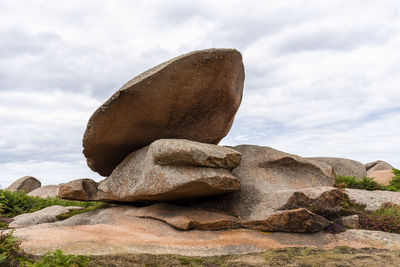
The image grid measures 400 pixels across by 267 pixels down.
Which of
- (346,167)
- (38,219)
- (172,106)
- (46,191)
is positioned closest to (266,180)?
(172,106)

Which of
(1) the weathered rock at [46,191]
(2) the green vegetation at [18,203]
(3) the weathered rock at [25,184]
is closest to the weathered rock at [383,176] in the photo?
(2) the green vegetation at [18,203]

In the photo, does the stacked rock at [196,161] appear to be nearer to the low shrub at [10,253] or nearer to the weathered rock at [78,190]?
the weathered rock at [78,190]

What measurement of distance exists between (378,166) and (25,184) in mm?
29427

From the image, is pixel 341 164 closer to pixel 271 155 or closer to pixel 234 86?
pixel 271 155

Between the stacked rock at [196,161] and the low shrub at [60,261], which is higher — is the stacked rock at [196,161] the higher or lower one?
the higher one

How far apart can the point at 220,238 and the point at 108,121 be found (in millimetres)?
5145

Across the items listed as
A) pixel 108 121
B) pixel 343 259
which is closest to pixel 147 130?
pixel 108 121

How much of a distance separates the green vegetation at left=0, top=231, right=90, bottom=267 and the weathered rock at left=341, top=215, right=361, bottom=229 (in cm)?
763

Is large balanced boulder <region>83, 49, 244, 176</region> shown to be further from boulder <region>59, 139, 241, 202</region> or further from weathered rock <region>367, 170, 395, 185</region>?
weathered rock <region>367, 170, 395, 185</region>

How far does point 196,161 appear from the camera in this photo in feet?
32.6

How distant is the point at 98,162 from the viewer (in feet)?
44.1

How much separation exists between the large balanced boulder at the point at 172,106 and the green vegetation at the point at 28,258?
4.93 metres

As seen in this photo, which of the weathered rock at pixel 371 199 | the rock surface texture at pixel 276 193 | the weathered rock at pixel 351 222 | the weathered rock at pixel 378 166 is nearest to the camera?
the rock surface texture at pixel 276 193

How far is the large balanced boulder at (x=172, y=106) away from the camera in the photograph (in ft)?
35.1
